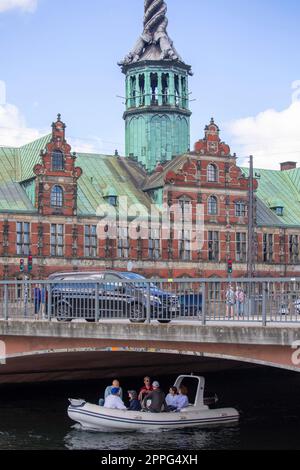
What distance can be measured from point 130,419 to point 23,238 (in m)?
37.6

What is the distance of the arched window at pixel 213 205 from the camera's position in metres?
74.5

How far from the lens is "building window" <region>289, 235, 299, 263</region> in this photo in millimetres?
79438

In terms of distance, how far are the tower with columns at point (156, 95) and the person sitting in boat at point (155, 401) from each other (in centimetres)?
4744

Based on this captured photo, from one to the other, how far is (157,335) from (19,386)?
51.1 ft

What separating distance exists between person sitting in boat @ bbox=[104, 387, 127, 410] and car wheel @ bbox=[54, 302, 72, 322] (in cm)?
335

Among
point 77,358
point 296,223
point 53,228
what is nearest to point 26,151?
point 53,228

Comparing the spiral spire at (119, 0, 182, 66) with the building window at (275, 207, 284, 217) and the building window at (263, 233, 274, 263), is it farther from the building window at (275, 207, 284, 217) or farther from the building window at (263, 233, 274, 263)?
the building window at (263, 233, 274, 263)

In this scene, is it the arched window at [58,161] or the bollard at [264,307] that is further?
the arched window at [58,161]

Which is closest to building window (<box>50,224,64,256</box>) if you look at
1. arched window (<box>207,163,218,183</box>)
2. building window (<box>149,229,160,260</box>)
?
building window (<box>149,229,160,260</box>)

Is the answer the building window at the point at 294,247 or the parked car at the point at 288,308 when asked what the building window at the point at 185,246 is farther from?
the parked car at the point at 288,308

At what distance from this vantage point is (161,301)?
27406 millimetres

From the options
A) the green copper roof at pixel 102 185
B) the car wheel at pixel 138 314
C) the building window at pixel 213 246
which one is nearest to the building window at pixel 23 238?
the green copper roof at pixel 102 185

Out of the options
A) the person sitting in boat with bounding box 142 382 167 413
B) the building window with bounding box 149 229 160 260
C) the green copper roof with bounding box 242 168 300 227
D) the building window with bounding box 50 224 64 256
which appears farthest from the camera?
the green copper roof with bounding box 242 168 300 227

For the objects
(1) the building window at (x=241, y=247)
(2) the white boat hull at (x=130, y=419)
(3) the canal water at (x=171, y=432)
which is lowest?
(3) the canal water at (x=171, y=432)
